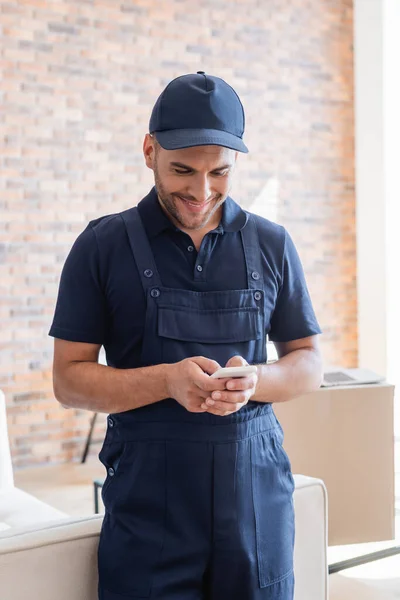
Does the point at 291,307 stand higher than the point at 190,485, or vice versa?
the point at 291,307

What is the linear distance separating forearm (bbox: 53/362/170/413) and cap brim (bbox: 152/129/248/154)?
38 centimetres

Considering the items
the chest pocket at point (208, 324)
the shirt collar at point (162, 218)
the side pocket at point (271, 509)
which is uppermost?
the shirt collar at point (162, 218)

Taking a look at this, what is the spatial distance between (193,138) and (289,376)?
1.57ft

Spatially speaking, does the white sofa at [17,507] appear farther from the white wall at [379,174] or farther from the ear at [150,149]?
the white wall at [379,174]

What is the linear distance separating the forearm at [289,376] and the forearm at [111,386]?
0.19 m

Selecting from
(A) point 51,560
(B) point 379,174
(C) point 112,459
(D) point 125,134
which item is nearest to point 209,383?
(C) point 112,459

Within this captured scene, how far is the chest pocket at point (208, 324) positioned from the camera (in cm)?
146

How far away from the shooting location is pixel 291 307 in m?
1.63

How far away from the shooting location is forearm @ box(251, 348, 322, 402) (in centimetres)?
151

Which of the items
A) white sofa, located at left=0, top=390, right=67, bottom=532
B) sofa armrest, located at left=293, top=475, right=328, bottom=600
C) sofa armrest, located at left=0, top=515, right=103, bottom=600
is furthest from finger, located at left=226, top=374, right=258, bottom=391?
Answer: white sofa, located at left=0, top=390, right=67, bottom=532

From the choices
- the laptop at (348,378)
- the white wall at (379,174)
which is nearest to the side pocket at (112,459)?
the laptop at (348,378)

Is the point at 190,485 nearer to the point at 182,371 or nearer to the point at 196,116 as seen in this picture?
the point at 182,371

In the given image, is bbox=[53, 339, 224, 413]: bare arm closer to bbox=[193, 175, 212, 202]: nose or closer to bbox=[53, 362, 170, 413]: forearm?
bbox=[53, 362, 170, 413]: forearm

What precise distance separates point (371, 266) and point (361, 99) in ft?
4.42
